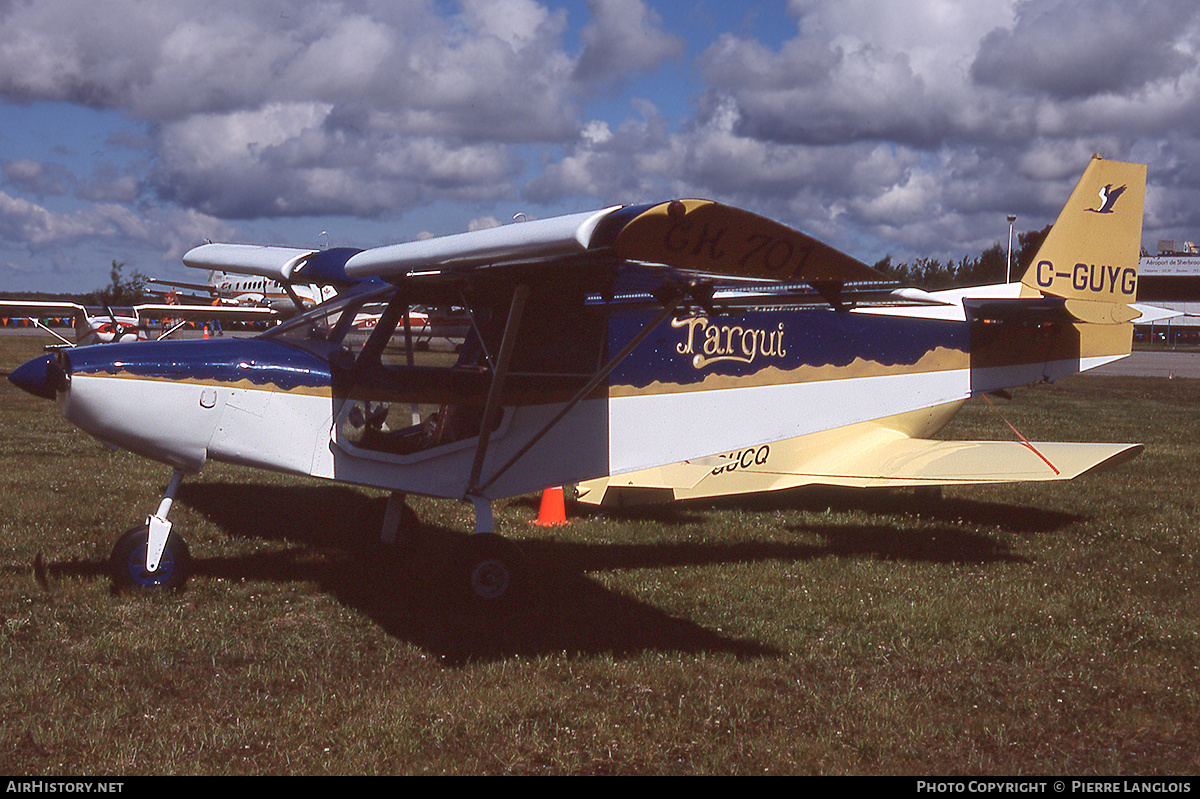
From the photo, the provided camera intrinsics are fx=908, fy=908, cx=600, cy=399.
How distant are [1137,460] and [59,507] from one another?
522 inches

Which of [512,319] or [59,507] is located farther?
[59,507]

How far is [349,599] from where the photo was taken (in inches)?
236

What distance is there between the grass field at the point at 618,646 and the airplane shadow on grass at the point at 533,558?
34mm

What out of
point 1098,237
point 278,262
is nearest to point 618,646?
point 278,262

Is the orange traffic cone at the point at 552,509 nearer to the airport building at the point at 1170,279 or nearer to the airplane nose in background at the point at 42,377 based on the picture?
the airplane nose in background at the point at 42,377

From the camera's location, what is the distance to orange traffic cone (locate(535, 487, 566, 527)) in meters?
8.39

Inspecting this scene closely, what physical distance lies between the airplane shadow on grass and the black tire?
8 cm

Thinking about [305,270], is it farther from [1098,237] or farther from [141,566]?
[1098,237]

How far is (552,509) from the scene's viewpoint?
843 centimetres

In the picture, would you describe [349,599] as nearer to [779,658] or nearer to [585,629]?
[585,629]

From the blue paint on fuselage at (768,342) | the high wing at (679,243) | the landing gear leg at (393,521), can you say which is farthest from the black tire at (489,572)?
the high wing at (679,243)

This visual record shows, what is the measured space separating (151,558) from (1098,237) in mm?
8534

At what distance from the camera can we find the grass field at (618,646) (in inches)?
153
